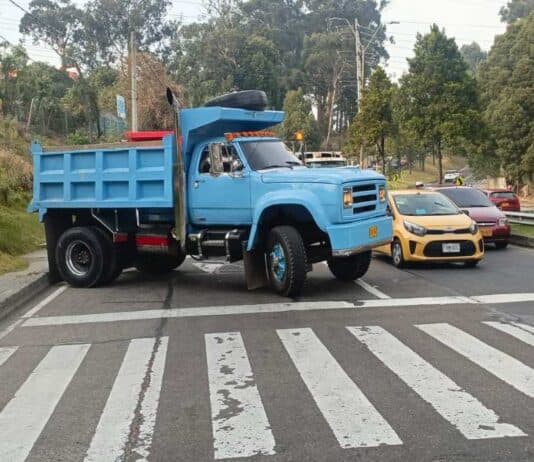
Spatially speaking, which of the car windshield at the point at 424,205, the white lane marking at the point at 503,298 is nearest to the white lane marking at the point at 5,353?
the white lane marking at the point at 503,298

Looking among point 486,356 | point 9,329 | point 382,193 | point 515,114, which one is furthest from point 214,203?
point 515,114

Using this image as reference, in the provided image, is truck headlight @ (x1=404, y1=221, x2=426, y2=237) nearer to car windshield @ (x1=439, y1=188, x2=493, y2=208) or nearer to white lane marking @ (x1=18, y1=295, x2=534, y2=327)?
white lane marking @ (x1=18, y1=295, x2=534, y2=327)

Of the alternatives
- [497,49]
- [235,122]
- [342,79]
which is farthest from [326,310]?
[342,79]

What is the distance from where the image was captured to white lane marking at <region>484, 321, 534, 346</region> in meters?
7.30

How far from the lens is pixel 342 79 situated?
6950cm

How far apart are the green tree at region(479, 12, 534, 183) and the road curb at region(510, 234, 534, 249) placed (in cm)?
1678

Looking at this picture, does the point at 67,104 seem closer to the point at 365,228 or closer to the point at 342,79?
the point at 342,79

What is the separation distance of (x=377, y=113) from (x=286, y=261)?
2110 cm

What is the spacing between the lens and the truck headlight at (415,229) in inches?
497

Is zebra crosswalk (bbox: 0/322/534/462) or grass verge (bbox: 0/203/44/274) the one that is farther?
grass verge (bbox: 0/203/44/274)

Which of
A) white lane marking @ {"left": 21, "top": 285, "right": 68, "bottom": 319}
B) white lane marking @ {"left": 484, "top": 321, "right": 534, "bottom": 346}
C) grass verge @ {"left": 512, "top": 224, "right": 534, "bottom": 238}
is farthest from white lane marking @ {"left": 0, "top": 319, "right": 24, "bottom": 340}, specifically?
grass verge @ {"left": 512, "top": 224, "right": 534, "bottom": 238}

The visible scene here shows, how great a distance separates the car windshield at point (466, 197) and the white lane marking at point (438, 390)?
10.1 metres

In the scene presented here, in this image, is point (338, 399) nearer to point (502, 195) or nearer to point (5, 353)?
point (5, 353)

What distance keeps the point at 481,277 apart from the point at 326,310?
12.4 feet
